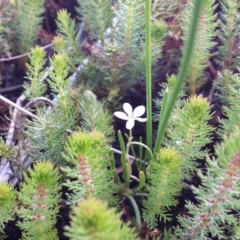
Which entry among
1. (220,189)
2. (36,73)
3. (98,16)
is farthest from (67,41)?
(220,189)

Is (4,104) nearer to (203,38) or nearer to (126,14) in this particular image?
(126,14)

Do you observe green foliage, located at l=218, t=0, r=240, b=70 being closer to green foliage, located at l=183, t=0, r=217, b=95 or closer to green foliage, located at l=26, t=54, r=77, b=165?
green foliage, located at l=183, t=0, r=217, b=95

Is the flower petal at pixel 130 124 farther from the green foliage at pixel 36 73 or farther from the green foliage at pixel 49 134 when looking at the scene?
the green foliage at pixel 36 73

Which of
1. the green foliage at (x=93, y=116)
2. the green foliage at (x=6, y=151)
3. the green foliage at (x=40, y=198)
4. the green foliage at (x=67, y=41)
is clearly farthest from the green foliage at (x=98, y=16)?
the green foliage at (x=40, y=198)

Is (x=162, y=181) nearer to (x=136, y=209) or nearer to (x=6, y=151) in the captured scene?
(x=136, y=209)

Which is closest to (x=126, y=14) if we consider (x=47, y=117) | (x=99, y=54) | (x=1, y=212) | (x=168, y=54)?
(x=99, y=54)
